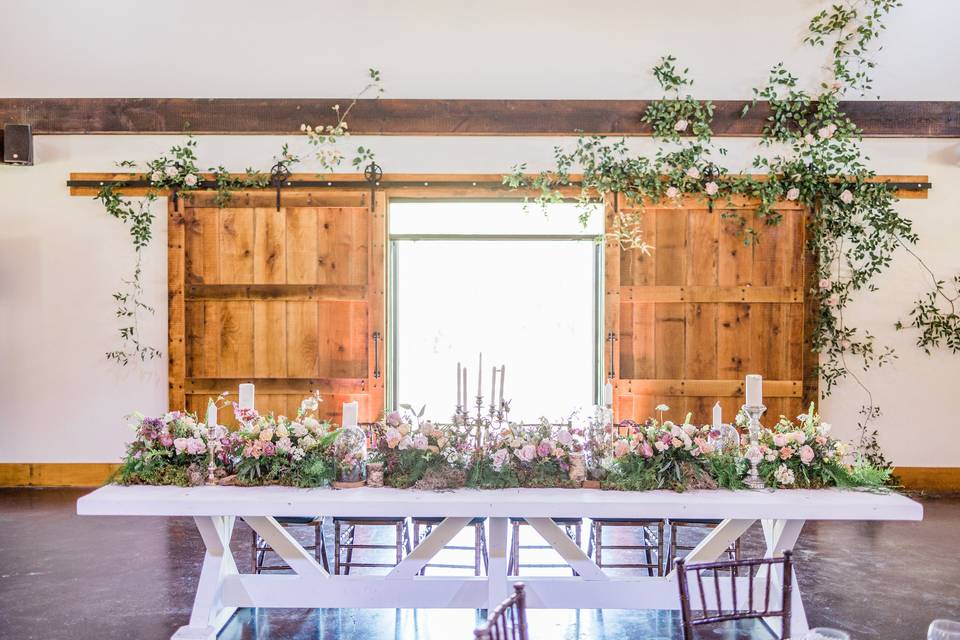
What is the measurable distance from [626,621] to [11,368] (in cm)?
511

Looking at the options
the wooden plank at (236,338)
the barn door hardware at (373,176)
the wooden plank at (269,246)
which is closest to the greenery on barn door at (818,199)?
the barn door hardware at (373,176)

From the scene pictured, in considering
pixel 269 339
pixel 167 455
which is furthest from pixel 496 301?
pixel 167 455

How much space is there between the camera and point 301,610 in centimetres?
364

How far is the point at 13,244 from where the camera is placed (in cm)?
597

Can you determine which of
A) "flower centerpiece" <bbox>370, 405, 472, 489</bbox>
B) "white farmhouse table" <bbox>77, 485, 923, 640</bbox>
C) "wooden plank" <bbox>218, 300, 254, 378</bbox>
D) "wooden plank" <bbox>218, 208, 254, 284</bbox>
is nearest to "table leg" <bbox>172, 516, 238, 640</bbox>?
"white farmhouse table" <bbox>77, 485, 923, 640</bbox>

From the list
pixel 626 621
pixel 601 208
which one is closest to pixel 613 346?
pixel 601 208

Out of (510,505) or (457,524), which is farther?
(457,524)

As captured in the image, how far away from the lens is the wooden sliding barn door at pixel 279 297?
5840 millimetres

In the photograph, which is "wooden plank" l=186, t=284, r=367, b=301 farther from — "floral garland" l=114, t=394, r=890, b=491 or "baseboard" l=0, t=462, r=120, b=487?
"floral garland" l=114, t=394, r=890, b=491

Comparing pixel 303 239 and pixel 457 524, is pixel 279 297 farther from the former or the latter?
pixel 457 524

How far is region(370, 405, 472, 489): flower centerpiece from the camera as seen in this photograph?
10.5 feet

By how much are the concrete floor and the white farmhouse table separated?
0.20m

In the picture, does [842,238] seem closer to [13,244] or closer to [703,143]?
[703,143]

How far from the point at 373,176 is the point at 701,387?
297 centimetres
